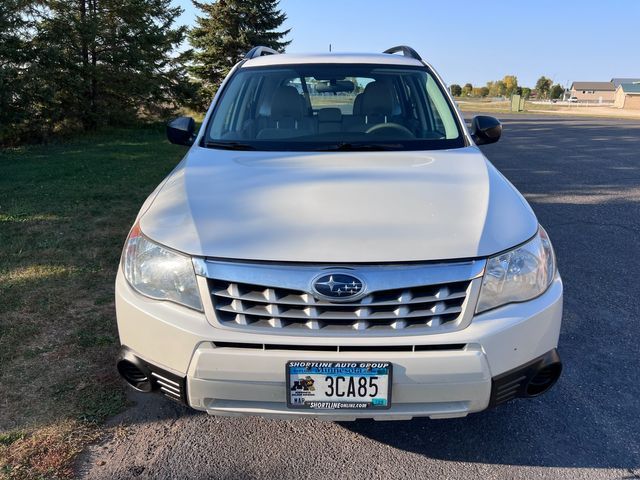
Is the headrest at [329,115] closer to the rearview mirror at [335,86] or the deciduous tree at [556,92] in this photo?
the rearview mirror at [335,86]

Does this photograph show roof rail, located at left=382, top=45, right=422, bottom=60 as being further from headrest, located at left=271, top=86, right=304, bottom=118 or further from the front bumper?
the front bumper

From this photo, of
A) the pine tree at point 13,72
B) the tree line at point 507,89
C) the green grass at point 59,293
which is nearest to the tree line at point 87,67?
the pine tree at point 13,72

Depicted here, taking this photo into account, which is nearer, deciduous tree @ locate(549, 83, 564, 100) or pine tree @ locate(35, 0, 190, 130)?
pine tree @ locate(35, 0, 190, 130)

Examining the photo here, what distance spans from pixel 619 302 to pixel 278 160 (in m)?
2.91

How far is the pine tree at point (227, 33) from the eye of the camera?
84.2 feet

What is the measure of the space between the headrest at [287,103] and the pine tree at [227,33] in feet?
75.3

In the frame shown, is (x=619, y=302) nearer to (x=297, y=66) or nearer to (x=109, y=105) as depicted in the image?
(x=297, y=66)

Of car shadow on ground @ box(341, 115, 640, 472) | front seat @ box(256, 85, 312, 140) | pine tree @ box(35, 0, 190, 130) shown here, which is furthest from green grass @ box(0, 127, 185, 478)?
pine tree @ box(35, 0, 190, 130)

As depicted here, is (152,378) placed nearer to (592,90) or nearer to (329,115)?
(329,115)

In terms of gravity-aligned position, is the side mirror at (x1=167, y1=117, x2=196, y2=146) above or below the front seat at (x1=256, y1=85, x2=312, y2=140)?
below

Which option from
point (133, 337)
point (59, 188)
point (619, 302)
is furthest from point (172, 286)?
point (59, 188)

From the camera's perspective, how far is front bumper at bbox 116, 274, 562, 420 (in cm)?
190

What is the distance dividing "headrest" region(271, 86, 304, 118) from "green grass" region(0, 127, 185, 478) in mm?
1827

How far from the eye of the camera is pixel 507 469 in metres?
2.27
